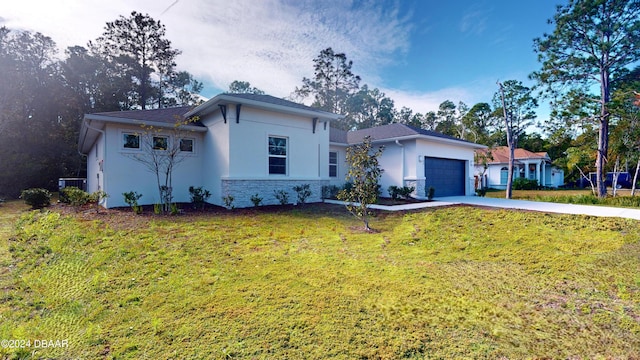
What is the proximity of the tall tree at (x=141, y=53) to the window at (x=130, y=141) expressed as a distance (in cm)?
1823

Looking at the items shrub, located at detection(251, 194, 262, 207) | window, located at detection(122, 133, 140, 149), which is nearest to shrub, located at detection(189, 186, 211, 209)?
shrub, located at detection(251, 194, 262, 207)

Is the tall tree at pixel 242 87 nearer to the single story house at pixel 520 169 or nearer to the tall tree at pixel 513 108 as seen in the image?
the tall tree at pixel 513 108

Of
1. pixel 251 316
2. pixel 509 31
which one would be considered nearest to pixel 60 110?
pixel 251 316

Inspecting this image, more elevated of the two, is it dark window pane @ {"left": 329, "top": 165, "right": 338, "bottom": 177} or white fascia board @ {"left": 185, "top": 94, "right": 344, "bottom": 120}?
white fascia board @ {"left": 185, "top": 94, "right": 344, "bottom": 120}

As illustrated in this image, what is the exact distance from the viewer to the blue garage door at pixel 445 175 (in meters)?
13.9

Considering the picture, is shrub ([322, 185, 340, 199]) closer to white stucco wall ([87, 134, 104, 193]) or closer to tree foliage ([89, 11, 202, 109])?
white stucco wall ([87, 134, 104, 193])

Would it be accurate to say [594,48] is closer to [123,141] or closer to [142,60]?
[123,141]

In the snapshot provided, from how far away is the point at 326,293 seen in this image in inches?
135

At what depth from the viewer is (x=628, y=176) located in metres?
25.4

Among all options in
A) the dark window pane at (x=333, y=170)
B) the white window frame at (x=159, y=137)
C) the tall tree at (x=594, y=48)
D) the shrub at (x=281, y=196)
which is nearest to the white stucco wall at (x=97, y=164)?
the white window frame at (x=159, y=137)

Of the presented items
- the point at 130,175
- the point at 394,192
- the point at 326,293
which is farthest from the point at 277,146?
the point at 326,293

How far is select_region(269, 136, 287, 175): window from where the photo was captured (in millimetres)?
10820

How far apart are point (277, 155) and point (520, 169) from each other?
88.7 feet

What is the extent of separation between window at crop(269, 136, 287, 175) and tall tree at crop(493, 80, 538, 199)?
12375 mm
